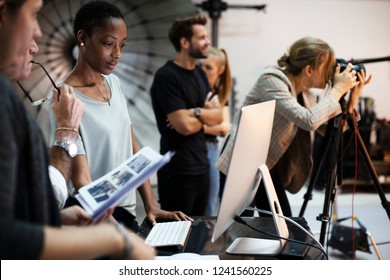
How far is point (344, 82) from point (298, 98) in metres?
0.22

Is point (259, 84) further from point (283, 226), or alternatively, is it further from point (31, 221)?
point (31, 221)

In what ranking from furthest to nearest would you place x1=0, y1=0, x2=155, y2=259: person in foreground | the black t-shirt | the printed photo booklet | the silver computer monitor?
the black t-shirt, the silver computer monitor, the printed photo booklet, x1=0, y1=0, x2=155, y2=259: person in foreground

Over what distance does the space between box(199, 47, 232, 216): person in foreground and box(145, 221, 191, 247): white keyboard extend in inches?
46.7

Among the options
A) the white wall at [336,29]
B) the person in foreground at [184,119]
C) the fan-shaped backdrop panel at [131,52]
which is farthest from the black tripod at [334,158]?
the fan-shaped backdrop panel at [131,52]

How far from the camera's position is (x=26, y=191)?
2.07 ft

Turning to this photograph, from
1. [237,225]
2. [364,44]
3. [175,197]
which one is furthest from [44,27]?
[364,44]

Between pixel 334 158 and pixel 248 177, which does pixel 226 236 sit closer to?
pixel 248 177

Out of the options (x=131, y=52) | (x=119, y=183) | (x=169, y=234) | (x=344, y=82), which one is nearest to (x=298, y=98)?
(x=344, y=82)

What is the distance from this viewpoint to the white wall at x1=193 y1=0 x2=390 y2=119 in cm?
202

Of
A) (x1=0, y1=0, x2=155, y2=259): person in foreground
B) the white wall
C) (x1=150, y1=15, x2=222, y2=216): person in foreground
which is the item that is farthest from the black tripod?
(x1=0, y1=0, x2=155, y2=259): person in foreground

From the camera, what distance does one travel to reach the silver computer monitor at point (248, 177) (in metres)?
0.97

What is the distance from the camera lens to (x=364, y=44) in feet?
6.70

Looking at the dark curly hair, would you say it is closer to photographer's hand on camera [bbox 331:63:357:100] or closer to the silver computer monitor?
the silver computer monitor
